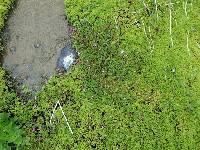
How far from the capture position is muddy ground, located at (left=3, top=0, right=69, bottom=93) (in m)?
6.84

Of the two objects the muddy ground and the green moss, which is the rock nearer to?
the muddy ground

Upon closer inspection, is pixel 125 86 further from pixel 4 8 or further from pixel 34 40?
pixel 4 8

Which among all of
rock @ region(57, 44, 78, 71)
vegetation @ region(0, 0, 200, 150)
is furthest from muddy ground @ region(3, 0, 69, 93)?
vegetation @ region(0, 0, 200, 150)

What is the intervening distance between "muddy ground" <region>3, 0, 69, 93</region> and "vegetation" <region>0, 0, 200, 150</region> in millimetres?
236

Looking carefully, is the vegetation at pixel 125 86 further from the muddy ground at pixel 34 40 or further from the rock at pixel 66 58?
the muddy ground at pixel 34 40

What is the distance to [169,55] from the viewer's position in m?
6.57

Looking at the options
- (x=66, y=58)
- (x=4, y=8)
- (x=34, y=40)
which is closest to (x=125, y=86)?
(x=66, y=58)

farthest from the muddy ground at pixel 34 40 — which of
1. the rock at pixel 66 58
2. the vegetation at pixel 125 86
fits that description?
the vegetation at pixel 125 86

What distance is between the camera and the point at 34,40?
710 cm

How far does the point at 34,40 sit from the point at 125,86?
169cm

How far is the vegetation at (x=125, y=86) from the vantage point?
6.12 metres

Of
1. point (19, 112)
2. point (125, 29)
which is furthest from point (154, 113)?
point (19, 112)

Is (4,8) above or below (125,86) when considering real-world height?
above

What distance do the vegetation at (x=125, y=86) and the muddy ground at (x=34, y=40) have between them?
0.24 meters
